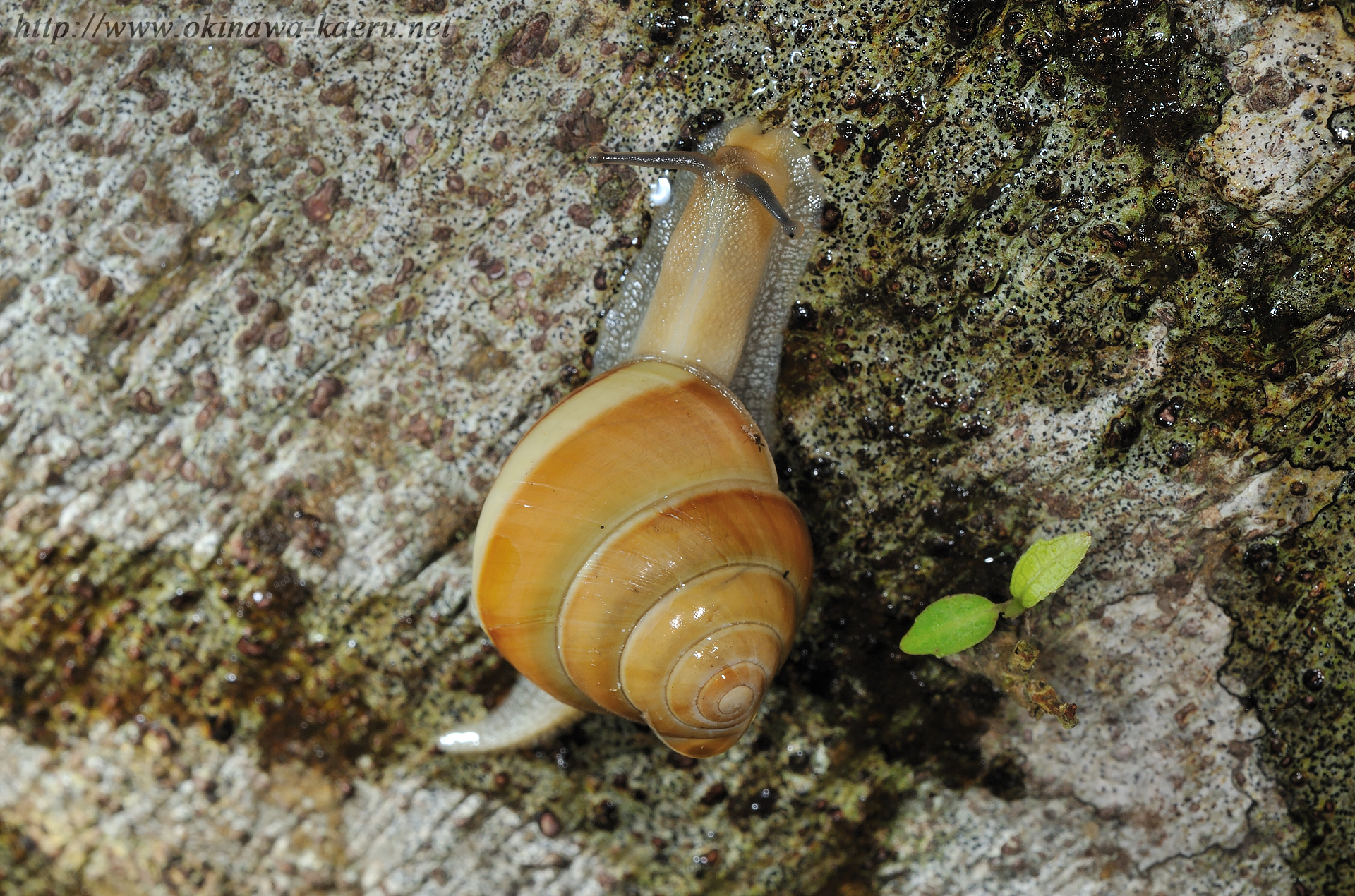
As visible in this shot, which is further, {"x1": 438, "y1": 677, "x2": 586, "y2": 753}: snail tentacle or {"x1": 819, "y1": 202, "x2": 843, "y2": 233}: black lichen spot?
{"x1": 438, "y1": 677, "x2": 586, "y2": 753}: snail tentacle

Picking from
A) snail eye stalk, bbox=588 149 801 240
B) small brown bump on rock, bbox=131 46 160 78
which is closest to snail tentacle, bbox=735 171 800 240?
snail eye stalk, bbox=588 149 801 240

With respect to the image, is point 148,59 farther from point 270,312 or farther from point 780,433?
point 780,433

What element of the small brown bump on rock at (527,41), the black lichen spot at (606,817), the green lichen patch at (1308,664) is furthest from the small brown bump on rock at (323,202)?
the green lichen patch at (1308,664)

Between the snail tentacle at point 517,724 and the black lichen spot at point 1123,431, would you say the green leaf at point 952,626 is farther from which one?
the snail tentacle at point 517,724

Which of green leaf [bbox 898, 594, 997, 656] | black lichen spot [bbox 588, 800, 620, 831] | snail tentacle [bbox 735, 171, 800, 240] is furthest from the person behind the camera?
black lichen spot [bbox 588, 800, 620, 831]

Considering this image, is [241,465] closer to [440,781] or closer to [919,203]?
[440,781]

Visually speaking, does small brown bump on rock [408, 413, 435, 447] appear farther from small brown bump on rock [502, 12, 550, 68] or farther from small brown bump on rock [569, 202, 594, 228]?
small brown bump on rock [502, 12, 550, 68]

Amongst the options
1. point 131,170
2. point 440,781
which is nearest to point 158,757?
point 440,781
